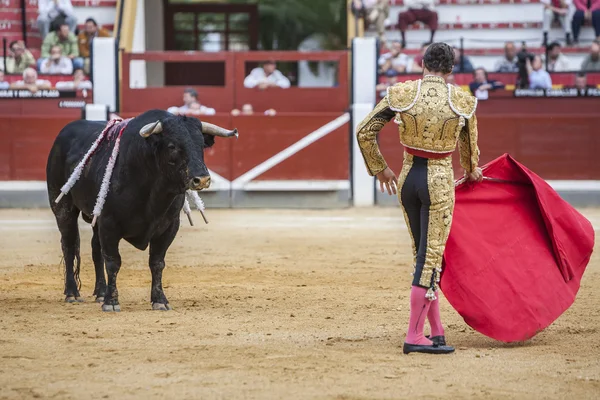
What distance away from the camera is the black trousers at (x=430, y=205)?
4.45m

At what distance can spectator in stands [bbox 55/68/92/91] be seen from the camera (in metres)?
13.4

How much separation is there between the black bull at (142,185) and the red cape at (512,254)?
133cm

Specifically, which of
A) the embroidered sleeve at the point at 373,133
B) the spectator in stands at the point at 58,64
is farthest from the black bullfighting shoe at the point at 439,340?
the spectator in stands at the point at 58,64

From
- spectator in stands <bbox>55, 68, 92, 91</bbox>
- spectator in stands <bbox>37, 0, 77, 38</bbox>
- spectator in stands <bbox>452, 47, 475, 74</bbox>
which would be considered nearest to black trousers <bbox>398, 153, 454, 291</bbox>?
spectator in stands <bbox>452, 47, 475, 74</bbox>

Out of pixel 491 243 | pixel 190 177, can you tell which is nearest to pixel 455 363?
pixel 491 243

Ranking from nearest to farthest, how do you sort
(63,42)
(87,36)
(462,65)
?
(462,65) < (63,42) < (87,36)

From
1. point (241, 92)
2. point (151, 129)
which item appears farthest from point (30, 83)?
point (151, 129)

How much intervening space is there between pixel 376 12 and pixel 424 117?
1062 cm

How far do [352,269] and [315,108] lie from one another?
19.7ft

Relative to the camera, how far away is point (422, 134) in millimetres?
4441

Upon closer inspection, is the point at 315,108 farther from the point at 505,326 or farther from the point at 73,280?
the point at 505,326

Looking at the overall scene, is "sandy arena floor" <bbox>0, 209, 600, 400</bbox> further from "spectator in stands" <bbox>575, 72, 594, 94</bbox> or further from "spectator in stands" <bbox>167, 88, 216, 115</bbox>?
"spectator in stands" <bbox>575, 72, 594, 94</bbox>

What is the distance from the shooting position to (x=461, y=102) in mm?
4484

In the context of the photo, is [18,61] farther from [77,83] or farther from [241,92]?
[241,92]
